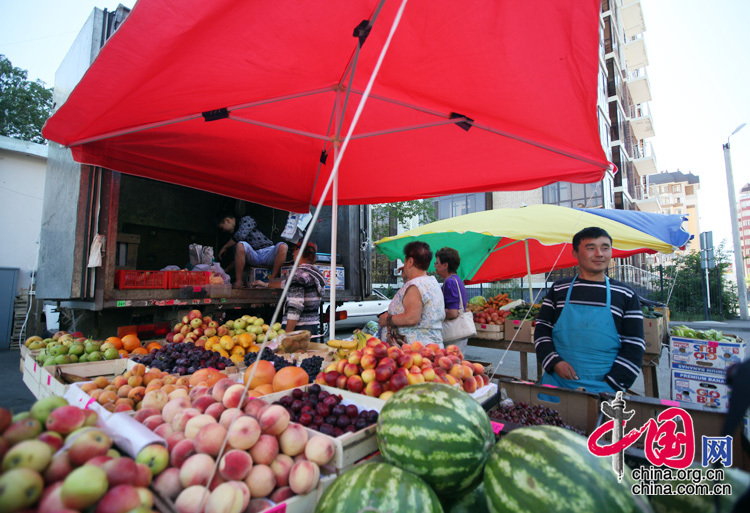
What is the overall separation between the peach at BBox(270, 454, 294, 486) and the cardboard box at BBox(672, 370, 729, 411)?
16.8 feet

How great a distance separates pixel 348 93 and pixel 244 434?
2.25 meters

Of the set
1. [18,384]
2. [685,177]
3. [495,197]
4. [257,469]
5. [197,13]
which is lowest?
[18,384]

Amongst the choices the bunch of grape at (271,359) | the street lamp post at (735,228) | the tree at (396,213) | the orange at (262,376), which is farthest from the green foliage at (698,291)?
the orange at (262,376)

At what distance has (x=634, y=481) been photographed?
1.12m

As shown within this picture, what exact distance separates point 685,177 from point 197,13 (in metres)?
76.0

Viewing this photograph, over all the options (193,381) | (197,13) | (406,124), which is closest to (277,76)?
(197,13)

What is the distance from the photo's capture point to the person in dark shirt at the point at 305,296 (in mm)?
4650

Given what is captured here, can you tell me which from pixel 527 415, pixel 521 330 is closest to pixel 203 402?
pixel 527 415

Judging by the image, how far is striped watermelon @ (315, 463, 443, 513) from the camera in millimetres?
999

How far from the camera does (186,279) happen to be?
4926mm

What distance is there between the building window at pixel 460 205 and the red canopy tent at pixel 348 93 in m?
22.6

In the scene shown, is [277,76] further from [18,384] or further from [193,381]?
[18,384]

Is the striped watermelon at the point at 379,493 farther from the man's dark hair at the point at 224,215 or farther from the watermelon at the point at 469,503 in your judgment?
the man's dark hair at the point at 224,215

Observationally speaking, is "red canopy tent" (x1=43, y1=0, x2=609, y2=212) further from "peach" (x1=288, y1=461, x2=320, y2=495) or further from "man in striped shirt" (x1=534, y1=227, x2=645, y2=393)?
"peach" (x1=288, y1=461, x2=320, y2=495)
